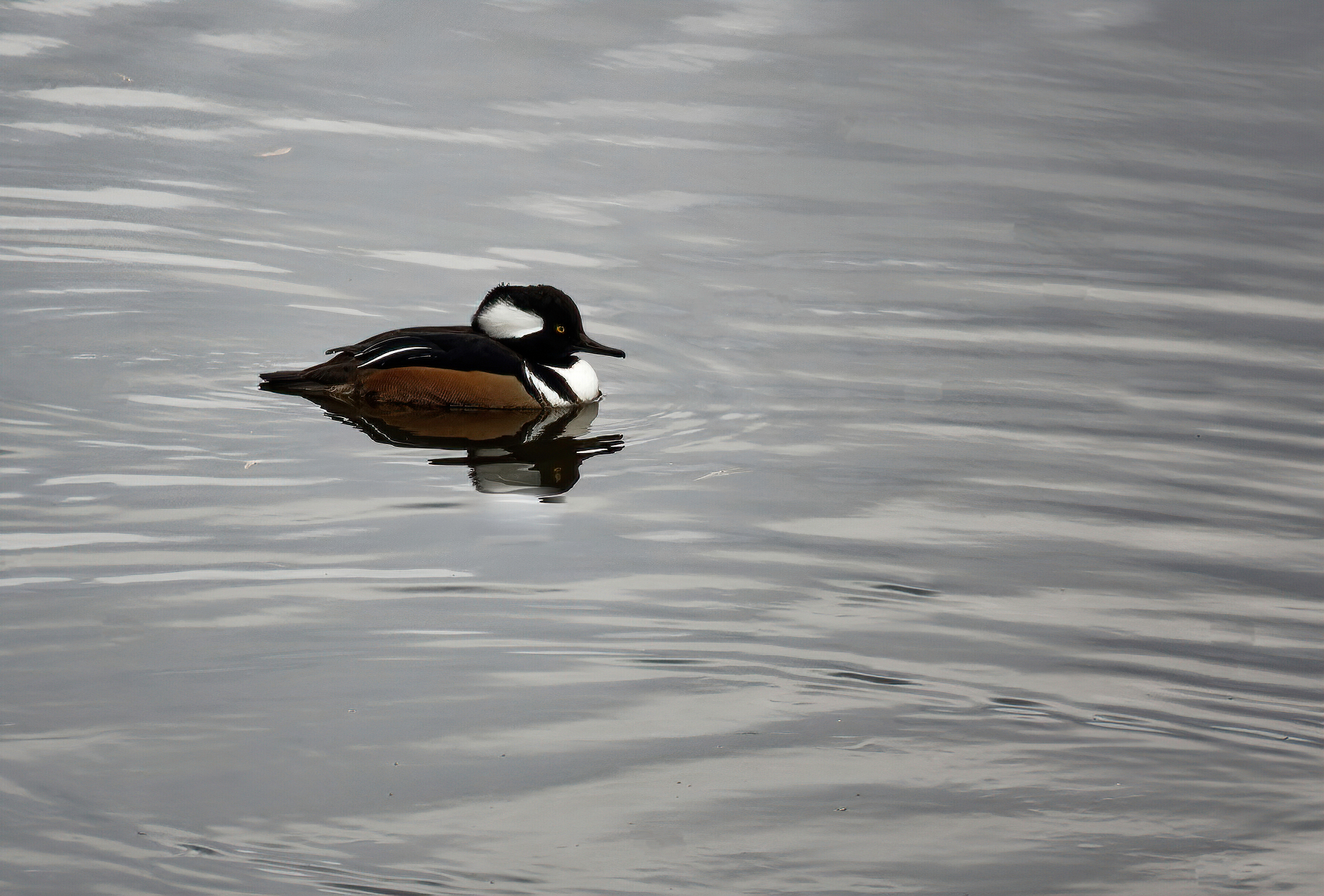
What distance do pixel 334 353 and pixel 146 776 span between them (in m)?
4.65

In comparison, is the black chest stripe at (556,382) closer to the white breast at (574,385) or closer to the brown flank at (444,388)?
the white breast at (574,385)

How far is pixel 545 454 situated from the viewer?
28.9ft

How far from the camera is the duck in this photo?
30.4 feet

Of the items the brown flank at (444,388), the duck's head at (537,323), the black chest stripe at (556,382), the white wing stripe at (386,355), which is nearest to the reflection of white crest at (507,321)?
the duck's head at (537,323)

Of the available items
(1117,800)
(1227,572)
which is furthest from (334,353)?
(1117,800)

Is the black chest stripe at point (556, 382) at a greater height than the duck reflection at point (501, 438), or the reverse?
the black chest stripe at point (556, 382)

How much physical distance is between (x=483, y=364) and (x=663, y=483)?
5.92 feet

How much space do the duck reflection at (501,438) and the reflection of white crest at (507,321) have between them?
52 centimetres

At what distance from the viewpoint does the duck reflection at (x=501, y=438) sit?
8.33 m

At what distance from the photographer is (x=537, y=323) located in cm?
988

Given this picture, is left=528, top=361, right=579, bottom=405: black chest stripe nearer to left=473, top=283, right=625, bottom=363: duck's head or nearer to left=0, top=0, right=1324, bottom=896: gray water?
left=473, top=283, right=625, bottom=363: duck's head

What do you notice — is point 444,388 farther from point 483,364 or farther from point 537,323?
point 537,323

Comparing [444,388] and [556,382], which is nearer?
[444,388]

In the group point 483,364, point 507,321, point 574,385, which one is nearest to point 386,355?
point 483,364
